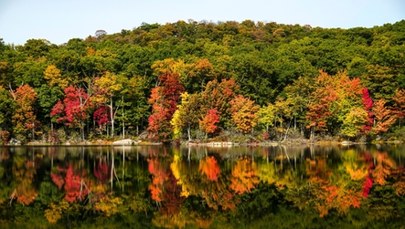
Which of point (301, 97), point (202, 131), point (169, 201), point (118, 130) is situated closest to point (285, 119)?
point (301, 97)

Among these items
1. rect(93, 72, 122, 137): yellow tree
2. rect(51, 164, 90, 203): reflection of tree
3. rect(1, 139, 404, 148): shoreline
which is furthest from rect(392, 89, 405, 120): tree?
rect(51, 164, 90, 203): reflection of tree

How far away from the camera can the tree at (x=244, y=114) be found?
51.4 meters

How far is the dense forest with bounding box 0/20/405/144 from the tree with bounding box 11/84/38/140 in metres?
0.11

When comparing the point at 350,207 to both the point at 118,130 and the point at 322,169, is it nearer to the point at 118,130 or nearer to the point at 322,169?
the point at 322,169

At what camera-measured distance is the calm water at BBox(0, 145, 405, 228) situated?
517 inches

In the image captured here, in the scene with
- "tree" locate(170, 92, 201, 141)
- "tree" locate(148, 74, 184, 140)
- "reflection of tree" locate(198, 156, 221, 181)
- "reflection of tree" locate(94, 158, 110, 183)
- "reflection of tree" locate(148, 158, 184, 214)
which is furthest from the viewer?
"tree" locate(148, 74, 184, 140)

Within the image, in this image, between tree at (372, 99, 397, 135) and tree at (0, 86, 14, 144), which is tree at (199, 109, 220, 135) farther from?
tree at (0, 86, 14, 144)

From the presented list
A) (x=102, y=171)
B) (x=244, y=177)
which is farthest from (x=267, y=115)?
(x=244, y=177)

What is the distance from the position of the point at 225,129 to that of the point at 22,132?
22.5 m

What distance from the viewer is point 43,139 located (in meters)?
53.8

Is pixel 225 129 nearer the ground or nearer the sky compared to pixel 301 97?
nearer the ground

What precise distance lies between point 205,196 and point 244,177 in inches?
202

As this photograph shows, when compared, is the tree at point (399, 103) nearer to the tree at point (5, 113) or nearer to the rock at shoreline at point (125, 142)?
the rock at shoreline at point (125, 142)

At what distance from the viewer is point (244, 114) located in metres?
51.2
